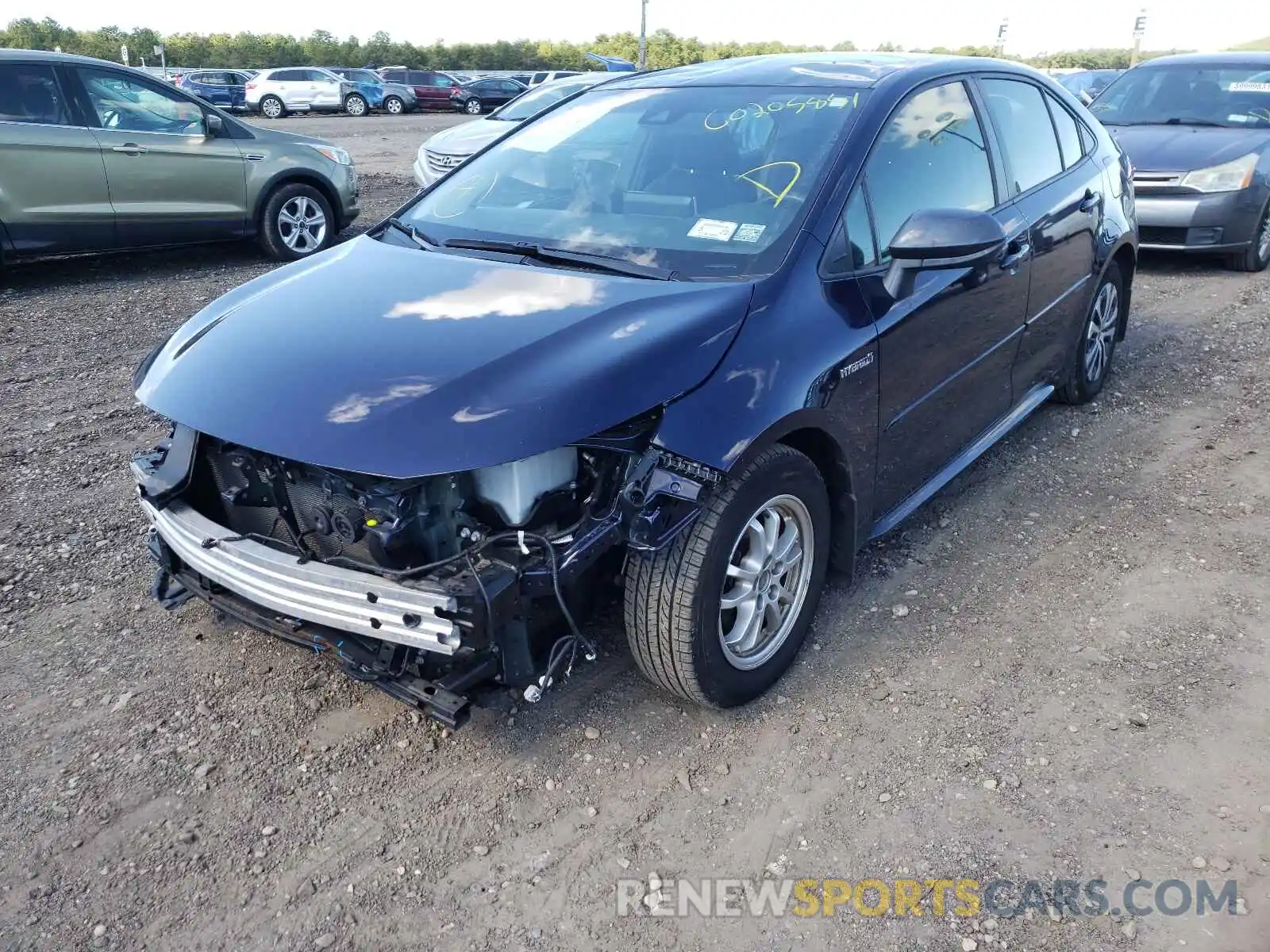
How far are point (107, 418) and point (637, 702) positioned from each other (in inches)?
141

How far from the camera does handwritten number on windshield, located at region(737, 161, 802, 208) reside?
307cm

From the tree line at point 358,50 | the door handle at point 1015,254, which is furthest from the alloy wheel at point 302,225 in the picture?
the tree line at point 358,50

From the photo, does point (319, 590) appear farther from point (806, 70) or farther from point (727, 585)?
point (806, 70)

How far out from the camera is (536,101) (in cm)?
1105

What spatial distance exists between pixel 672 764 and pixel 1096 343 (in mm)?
Answer: 3661

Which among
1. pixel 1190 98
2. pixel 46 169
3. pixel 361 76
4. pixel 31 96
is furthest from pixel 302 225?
pixel 361 76

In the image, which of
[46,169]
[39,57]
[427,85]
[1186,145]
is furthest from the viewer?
[427,85]

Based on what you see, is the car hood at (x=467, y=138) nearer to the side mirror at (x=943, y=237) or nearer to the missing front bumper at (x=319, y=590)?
the side mirror at (x=943, y=237)

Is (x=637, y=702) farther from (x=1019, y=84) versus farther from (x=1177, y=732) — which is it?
(x=1019, y=84)

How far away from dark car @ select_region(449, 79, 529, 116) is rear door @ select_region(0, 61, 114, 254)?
28193mm

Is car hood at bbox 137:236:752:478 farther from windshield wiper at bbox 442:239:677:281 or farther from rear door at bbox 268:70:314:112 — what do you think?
rear door at bbox 268:70:314:112

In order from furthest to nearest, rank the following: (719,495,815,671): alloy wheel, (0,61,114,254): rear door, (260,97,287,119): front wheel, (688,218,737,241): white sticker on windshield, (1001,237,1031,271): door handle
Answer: (260,97,287,119): front wheel → (0,61,114,254): rear door → (1001,237,1031,271): door handle → (688,218,737,241): white sticker on windshield → (719,495,815,671): alloy wheel

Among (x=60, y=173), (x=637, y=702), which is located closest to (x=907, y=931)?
Result: (x=637, y=702)

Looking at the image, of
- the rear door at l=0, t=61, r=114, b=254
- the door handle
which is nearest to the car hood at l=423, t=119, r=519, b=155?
the rear door at l=0, t=61, r=114, b=254
